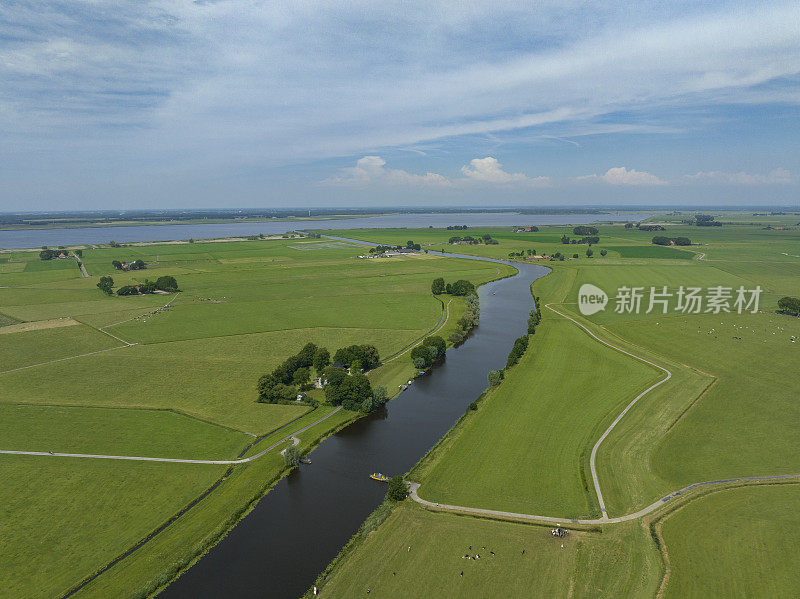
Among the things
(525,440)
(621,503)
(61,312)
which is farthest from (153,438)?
(61,312)

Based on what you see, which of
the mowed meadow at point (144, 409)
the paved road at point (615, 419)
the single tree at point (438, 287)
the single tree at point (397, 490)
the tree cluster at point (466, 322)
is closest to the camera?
the mowed meadow at point (144, 409)

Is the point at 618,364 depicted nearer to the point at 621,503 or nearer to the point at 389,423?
the point at 621,503

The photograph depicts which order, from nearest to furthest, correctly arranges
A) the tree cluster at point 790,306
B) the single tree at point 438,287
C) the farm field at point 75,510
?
the farm field at point 75,510
the tree cluster at point 790,306
the single tree at point 438,287

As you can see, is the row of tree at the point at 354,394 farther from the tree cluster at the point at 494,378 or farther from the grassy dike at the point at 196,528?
the tree cluster at the point at 494,378

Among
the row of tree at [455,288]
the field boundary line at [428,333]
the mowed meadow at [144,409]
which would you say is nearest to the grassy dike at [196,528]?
the mowed meadow at [144,409]

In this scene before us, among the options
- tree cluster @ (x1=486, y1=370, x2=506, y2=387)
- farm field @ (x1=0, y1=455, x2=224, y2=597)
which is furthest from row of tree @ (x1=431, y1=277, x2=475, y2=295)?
farm field @ (x1=0, y1=455, x2=224, y2=597)

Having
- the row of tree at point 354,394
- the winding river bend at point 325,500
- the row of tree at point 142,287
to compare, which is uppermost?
the row of tree at point 142,287

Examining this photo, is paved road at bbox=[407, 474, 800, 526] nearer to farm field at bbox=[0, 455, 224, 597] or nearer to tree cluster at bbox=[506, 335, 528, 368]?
farm field at bbox=[0, 455, 224, 597]
